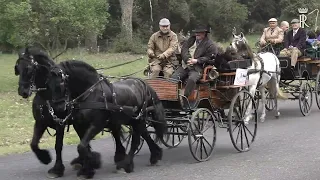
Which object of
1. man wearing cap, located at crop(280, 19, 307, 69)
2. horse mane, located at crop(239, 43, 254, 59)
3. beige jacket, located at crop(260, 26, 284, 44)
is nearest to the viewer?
horse mane, located at crop(239, 43, 254, 59)

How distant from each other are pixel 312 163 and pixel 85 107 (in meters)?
3.86

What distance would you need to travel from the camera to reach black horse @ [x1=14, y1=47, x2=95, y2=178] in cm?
793

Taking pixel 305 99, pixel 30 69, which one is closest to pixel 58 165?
pixel 30 69

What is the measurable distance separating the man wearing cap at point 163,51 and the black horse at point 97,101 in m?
1.21

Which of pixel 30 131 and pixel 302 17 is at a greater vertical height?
pixel 302 17

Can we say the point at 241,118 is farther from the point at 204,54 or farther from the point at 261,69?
the point at 261,69

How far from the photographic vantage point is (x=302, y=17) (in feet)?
63.1

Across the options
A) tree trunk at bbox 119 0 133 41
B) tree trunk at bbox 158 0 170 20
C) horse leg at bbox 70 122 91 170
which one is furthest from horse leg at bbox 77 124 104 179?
tree trunk at bbox 158 0 170 20

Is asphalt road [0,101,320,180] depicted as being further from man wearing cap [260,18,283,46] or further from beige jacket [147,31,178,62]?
man wearing cap [260,18,283,46]

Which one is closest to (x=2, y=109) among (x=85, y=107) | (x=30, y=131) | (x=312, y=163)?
(x=30, y=131)

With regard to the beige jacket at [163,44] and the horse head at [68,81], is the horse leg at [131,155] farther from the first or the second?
the beige jacket at [163,44]

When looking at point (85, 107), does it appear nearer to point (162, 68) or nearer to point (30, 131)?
point (162, 68)

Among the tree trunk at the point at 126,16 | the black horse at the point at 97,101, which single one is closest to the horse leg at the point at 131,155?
the black horse at the point at 97,101

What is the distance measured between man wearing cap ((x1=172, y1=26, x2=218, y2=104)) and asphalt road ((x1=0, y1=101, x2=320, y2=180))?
4.49 ft
